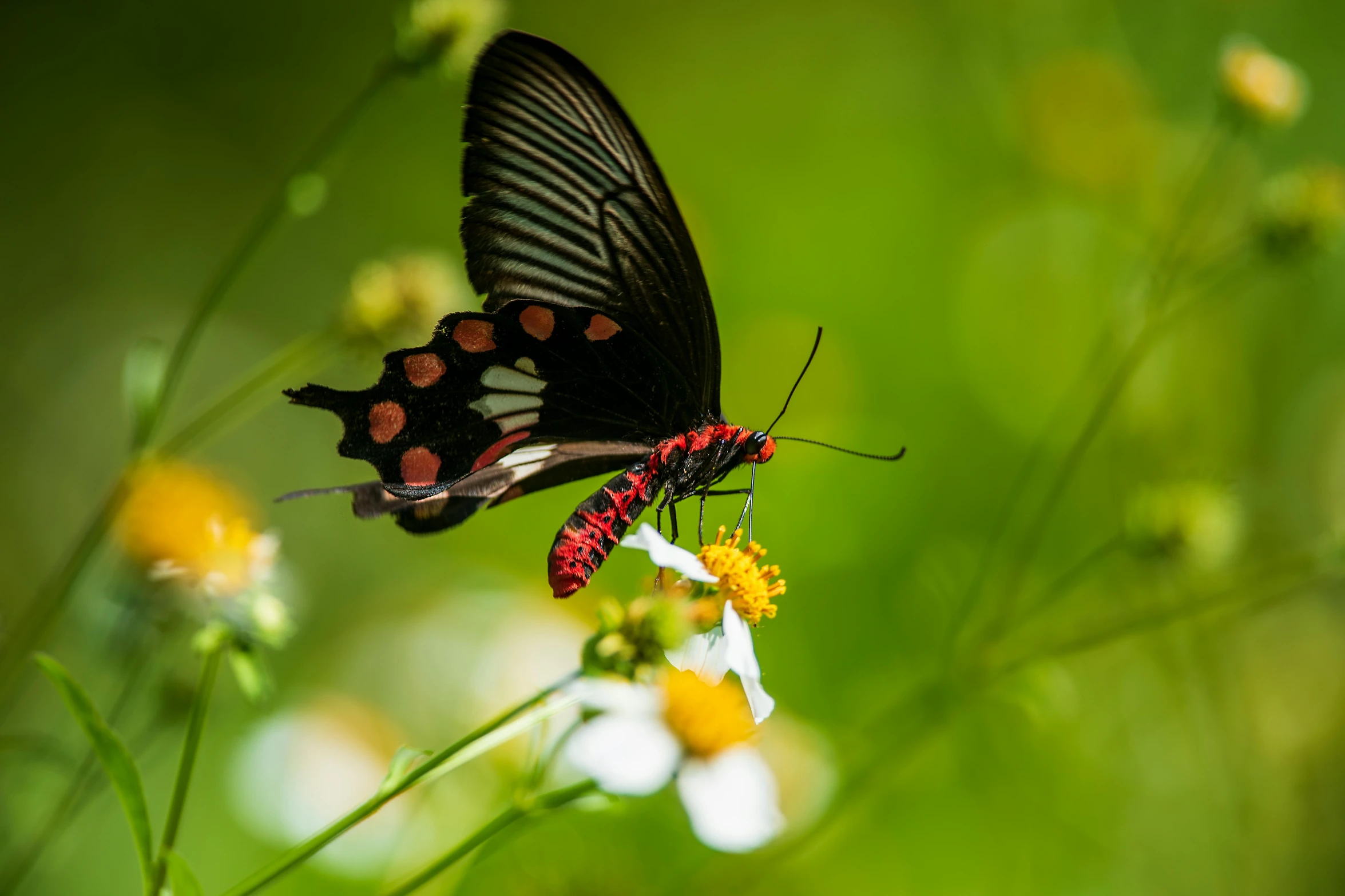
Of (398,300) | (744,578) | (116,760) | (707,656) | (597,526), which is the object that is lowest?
(116,760)

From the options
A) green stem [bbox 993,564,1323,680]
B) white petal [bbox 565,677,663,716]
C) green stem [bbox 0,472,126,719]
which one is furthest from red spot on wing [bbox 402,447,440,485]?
green stem [bbox 993,564,1323,680]

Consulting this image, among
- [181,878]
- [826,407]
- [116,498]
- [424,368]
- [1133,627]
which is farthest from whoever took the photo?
[826,407]

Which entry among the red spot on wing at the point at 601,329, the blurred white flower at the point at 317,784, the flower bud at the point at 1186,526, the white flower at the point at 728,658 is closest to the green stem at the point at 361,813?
the white flower at the point at 728,658

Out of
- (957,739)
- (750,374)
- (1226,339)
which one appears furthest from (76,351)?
(1226,339)

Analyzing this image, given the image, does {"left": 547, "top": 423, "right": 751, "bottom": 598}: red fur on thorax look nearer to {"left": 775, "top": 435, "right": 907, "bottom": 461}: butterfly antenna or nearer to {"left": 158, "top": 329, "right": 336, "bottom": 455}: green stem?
{"left": 775, "top": 435, "right": 907, "bottom": 461}: butterfly antenna

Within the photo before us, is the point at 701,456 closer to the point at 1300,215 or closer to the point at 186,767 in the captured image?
the point at 186,767

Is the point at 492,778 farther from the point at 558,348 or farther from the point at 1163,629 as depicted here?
the point at 1163,629

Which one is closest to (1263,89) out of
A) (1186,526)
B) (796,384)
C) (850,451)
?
(1186,526)
